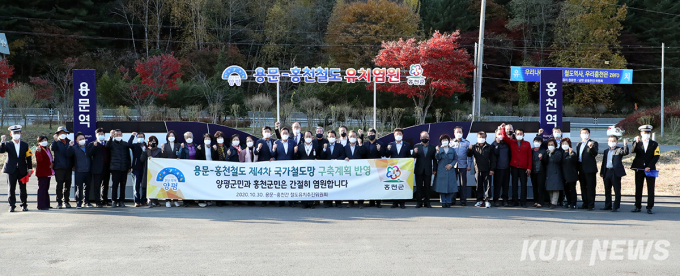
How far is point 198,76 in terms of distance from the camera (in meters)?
37.5

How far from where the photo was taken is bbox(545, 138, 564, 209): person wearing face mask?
11.1 meters

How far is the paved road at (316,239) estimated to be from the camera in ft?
21.4

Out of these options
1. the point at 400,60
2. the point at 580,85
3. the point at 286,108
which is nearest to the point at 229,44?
the point at 286,108

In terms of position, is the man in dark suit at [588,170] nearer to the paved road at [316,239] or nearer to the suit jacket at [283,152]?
the paved road at [316,239]

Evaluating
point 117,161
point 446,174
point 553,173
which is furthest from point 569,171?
point 117,161

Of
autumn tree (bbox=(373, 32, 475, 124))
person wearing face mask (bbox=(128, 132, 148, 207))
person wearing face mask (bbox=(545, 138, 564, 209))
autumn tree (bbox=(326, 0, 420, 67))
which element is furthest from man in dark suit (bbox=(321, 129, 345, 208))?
autumn tree (bbox=(326, 0, 420, 67))

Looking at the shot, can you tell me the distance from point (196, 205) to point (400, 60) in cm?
1791

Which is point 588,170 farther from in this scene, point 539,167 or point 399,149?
point 399,149

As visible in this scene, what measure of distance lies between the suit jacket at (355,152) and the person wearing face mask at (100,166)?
5.10 m

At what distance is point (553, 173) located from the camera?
11.1 metres

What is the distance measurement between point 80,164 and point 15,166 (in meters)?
1.18

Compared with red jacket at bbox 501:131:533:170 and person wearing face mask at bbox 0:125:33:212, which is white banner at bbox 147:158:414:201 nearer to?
red jacket at bbox 501:131:533:170

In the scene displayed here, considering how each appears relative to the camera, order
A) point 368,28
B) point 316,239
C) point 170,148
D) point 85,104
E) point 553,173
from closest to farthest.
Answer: point 316,239 → point 553,173 → point 170,148 → point 85,104 → point 368,28

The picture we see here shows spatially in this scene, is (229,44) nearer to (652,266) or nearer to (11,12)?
(11,12)
